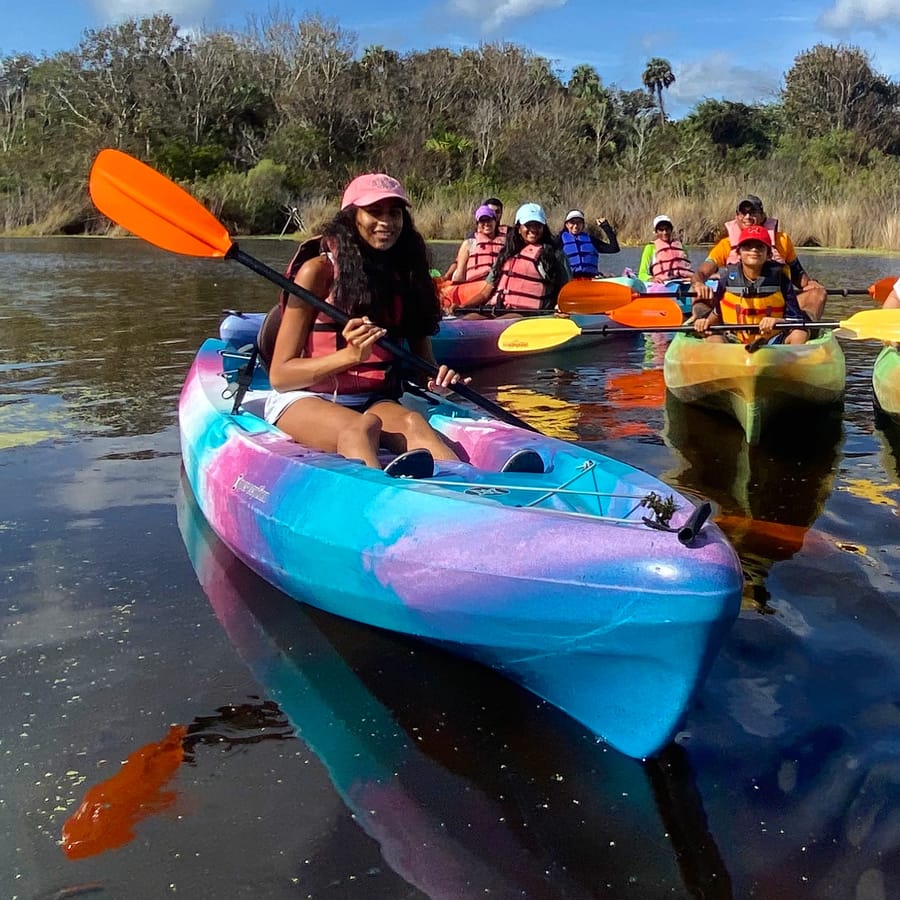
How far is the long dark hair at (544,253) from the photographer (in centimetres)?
876

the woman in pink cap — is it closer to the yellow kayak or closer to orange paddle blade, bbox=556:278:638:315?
the yellow kayak

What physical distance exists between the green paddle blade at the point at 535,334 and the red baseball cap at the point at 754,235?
4.20ft

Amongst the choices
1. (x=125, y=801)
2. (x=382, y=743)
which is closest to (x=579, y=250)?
(x=382, y=743)

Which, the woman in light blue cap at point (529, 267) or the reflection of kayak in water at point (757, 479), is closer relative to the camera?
the reflection of kayak in water at point (757, 479)

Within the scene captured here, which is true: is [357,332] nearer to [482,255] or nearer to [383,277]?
[383,277]

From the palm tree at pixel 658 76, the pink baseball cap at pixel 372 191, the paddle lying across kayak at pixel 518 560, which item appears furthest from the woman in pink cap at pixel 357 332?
the palm tree at pixel 658 76

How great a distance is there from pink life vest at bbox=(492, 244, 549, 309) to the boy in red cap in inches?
107

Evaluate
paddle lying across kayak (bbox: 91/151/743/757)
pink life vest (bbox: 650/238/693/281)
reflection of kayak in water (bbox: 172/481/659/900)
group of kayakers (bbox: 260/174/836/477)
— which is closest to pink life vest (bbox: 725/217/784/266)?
group of kayakers (bbox: 260/174/836/477)

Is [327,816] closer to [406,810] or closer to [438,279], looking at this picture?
[406,810]

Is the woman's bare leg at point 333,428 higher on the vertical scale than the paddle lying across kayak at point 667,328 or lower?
lower

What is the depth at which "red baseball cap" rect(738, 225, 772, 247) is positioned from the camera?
5.88m

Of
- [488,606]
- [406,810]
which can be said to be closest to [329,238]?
[488,606]

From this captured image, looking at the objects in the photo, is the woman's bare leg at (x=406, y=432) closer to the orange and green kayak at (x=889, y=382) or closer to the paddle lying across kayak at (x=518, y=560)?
the paddle lying across kayak at (x=518, y=560)

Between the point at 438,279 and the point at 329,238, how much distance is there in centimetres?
622
